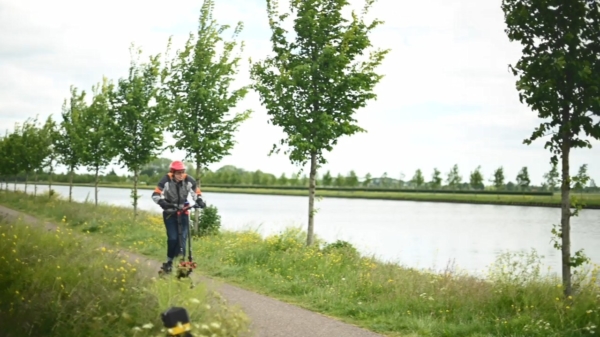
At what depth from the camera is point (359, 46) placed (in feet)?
56.1

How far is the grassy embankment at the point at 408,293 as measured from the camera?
28.5ft

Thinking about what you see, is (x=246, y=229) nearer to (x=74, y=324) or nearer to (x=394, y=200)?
(x=74, y=324)

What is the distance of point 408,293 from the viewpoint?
1077cm

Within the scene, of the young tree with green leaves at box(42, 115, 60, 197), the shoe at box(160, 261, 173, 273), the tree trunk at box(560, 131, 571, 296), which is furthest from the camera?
the young tree with green leaves at box(42, 115, 60, 197)

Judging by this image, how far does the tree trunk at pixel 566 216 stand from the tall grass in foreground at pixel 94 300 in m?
5.67

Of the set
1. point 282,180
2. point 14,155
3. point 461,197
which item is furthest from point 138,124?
point 282,180

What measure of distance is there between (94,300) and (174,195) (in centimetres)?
294

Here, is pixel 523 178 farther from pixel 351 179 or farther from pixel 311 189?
pixel 311 189

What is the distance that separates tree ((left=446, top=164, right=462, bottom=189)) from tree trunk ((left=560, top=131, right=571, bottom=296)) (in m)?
109

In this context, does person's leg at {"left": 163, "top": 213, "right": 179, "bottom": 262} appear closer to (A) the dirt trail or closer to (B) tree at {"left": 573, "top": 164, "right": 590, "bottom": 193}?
(A) the dirt trail

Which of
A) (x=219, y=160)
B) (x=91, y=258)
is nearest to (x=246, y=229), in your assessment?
(x=219, y=160)

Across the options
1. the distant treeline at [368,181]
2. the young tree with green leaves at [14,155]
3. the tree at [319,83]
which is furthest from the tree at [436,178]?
the tree at [319,83]

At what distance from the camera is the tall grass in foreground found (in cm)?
704

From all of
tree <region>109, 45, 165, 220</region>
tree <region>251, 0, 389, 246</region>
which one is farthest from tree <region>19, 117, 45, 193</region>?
tree <region>251, 0, 389, 246</region>
